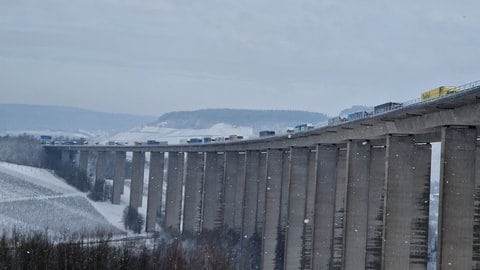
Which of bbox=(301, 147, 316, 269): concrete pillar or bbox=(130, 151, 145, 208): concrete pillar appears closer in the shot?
bbox=(301, 147, 316, 269): concrete pillar

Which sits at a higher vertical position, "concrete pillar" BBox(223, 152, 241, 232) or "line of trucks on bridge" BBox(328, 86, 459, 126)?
"line of trucks on bridge" BBox(328, 86, 459, 126)

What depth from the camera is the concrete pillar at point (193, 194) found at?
65.9 metres

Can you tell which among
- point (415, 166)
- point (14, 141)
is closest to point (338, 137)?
point (415, 166)

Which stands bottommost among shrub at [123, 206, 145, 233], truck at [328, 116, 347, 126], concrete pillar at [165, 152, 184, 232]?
shrub at [123, 206, 145, 233]

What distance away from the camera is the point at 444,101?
25953 millimetres

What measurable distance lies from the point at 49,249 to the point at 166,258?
5.59 meters

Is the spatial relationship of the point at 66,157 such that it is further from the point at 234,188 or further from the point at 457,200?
the point at 457,200

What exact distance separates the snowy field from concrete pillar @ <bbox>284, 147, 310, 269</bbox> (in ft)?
65.3

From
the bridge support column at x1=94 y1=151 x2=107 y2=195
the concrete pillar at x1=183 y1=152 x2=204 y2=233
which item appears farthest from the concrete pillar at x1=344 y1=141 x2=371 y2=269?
the bridge support column at x1=94 y1=151 x2=107 y2=195

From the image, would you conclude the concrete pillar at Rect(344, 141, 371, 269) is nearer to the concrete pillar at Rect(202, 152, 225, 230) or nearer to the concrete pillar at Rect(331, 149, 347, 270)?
the concrete pillar at Rect(331, 149, 347, 270)

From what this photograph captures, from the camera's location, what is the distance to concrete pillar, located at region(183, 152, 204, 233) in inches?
2596

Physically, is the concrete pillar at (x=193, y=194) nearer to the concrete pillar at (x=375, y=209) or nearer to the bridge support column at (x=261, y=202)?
the bridge support column at (x=261, y=202)

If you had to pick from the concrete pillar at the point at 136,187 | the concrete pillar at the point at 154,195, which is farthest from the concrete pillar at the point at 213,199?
the concrete pillar at the point at 136,187

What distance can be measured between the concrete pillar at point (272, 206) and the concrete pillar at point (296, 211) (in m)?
3.73
